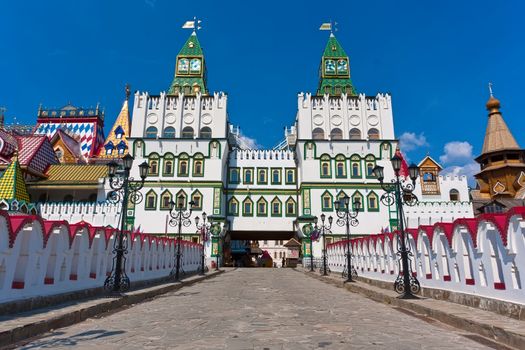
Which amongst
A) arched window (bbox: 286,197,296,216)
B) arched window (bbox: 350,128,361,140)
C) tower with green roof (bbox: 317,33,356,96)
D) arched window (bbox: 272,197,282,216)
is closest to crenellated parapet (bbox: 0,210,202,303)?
arched window (bbox: 272,197,282,216)

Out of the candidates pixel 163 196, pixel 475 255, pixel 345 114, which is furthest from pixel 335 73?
pixel 475 255

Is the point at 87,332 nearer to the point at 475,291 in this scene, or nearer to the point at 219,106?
the point at 475,291

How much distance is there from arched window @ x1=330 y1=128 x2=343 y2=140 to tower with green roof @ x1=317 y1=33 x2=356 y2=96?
494 centimetres

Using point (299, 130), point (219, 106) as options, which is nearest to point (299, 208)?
point (299, 130)

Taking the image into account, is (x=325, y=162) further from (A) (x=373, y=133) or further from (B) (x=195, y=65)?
(B) (x=195, y=65)

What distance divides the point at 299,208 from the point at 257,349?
34366 mm

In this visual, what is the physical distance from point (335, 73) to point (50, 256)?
4034cm

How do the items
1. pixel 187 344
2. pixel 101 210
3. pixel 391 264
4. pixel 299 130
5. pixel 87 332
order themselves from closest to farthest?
pixel 187 344
pixel 87 332
pixel 391 264
pixel 101 210
pixel 299 130

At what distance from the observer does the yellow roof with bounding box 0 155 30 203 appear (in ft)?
103

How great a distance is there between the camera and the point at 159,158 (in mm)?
38250

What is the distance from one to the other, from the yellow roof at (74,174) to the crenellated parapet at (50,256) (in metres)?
27.6

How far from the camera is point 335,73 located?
1740 inches

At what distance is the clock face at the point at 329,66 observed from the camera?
145ft

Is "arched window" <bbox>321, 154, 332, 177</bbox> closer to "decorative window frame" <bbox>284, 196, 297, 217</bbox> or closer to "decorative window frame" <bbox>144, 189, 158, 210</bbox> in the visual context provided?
"decorative window frame" <bbox>284, 196, 297, 217</bbox>
